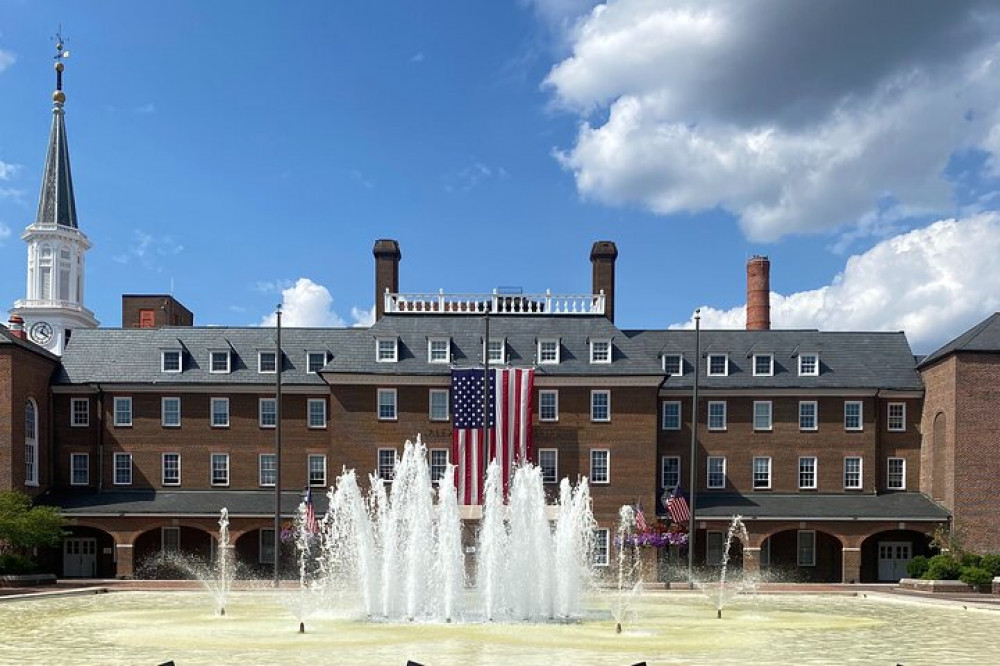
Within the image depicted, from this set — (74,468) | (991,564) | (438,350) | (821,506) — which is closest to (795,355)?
(821,506)

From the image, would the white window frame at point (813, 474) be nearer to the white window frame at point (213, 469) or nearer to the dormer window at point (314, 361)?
the dormer window at point (314, 361)

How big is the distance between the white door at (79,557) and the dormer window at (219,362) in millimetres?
10181

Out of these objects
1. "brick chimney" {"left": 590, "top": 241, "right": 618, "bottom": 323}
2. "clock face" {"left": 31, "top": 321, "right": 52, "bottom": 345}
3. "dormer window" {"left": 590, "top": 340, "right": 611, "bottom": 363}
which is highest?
"brick chimney" {"left": 590, "top": 241, "right": 618, "bottom": 323}

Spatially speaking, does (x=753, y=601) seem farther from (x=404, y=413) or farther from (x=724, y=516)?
(x=404, y=413)

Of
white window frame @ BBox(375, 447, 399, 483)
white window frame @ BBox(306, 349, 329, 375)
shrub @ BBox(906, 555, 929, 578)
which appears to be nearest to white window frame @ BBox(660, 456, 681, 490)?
shrub @ BBox(906, 555, 929, 578)

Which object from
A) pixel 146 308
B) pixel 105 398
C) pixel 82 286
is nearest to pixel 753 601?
pixel 105 398

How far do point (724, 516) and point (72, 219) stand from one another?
62494 mm

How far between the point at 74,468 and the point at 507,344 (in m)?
22.6

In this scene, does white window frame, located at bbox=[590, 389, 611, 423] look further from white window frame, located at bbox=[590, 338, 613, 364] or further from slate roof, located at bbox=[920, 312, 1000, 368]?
slate roof, located at bbox=[920, 312, 1000, 368]

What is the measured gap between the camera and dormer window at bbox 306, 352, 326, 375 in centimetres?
5350

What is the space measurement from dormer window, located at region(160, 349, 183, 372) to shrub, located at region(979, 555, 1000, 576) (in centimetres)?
3835

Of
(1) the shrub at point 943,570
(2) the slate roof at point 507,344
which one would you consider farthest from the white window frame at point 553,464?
(1) the shrub at point 943,570

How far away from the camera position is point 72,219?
87.2m

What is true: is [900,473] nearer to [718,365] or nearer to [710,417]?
[710,417]
